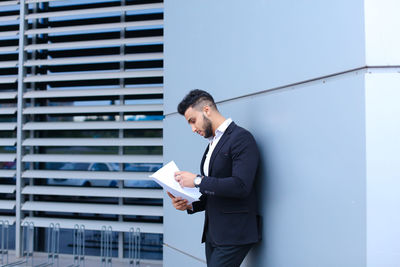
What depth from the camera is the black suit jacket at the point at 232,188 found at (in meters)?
2.29

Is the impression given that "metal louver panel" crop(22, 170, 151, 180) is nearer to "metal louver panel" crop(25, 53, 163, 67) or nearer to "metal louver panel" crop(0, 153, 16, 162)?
"metal louver panel" crop(0, 153, 16, 162)

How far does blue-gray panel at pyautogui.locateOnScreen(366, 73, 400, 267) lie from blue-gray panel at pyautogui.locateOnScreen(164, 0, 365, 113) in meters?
0.23

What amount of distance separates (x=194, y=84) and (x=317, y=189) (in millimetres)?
2161

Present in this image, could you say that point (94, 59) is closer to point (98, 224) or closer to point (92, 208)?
point (92, 208)

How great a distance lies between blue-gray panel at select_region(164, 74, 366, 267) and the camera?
6.08ft

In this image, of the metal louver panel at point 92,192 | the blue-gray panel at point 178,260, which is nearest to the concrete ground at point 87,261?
the metal louver panel at point 92,192

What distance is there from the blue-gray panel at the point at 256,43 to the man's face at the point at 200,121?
464mm

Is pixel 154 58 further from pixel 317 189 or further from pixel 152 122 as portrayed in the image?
pixel 317 189

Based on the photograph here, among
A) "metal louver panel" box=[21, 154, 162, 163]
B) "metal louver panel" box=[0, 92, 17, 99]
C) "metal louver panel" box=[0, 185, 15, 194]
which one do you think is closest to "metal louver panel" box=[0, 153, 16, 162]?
"metal louver panel" box=[21, 154, 162, 163]

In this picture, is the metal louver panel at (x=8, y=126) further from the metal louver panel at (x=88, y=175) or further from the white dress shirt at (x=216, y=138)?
the white dress shirt at (x=216, y=138)

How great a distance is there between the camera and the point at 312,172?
7.14 feet

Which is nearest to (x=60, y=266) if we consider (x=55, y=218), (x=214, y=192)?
(x=55, y=218)

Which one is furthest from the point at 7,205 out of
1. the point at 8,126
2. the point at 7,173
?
the point at 8,126

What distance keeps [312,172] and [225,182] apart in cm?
49
